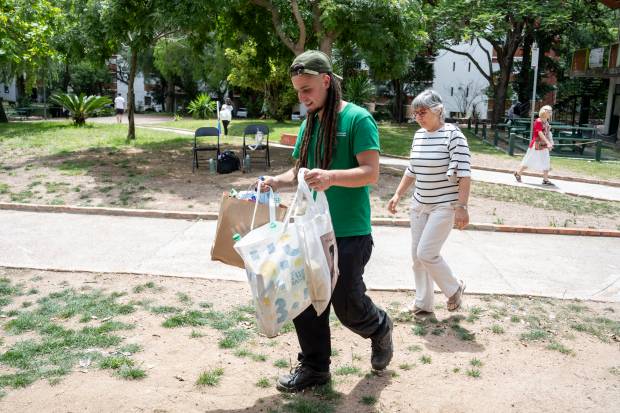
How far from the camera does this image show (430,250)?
414cm

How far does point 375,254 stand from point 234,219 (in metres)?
3.55

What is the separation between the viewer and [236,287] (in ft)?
16.5

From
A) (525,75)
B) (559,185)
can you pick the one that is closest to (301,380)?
(559,185)

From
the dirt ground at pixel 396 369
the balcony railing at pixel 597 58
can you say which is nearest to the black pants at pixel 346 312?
the dirt ground at pixel 396 369

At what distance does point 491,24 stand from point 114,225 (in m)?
17.6

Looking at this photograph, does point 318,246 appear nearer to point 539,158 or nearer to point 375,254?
point 375,254

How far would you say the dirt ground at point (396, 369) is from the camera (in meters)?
3.03

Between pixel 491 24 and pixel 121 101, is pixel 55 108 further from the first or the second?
pixel 491 24

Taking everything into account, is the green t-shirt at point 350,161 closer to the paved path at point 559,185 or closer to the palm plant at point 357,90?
the paved path at point 559,185

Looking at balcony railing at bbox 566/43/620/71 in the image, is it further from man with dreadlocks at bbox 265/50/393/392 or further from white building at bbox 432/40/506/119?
man with dreadlocks at bbox 265/50/393/392

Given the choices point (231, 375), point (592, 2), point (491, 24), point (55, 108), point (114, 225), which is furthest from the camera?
point (55, 108)

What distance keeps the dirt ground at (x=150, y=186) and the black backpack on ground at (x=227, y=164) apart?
193 millimetres

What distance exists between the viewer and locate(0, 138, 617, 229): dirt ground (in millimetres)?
8312

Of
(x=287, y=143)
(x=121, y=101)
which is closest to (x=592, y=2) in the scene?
(x=287, y=143)
